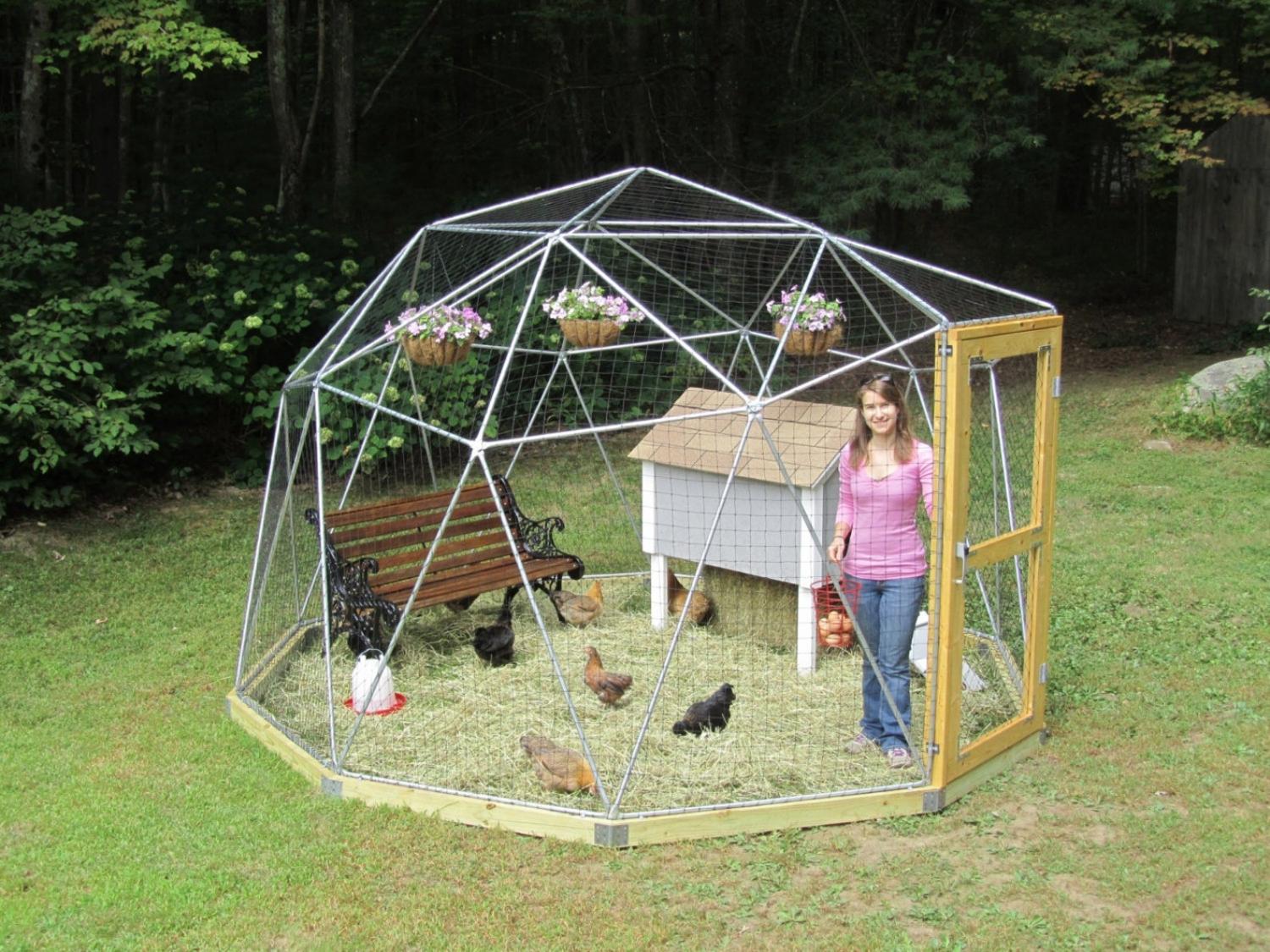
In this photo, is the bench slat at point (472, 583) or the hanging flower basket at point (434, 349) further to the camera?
the bench slat at point (472, 583)

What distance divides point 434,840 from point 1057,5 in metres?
10.9

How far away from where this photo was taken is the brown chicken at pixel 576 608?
749 cm

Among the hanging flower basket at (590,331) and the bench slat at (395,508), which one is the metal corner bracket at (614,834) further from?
the hanging flower basket at (590,331)

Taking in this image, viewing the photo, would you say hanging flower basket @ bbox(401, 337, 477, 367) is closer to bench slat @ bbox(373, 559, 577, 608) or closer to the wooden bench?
the wooden bench

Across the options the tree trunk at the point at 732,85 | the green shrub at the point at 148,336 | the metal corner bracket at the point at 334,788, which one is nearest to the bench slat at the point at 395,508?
the metal corner bracket at the point at 334,788

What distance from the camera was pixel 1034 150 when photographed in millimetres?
18891

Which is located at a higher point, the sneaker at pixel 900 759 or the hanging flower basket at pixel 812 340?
the hanging flower basket at pixel 812 340

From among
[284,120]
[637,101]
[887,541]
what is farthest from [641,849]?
[637,101]

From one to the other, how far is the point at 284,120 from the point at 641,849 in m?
10.0

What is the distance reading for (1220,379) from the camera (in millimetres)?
11570

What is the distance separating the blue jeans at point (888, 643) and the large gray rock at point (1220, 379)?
6987 millimetres

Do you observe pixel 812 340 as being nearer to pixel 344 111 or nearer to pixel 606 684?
pixel 606 684

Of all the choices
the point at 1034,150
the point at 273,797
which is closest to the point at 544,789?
the point at 273,797

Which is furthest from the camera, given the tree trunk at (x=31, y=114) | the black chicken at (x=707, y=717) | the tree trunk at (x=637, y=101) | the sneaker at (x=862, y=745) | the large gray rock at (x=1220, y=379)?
the tree trunk at (x=637, y=101)
